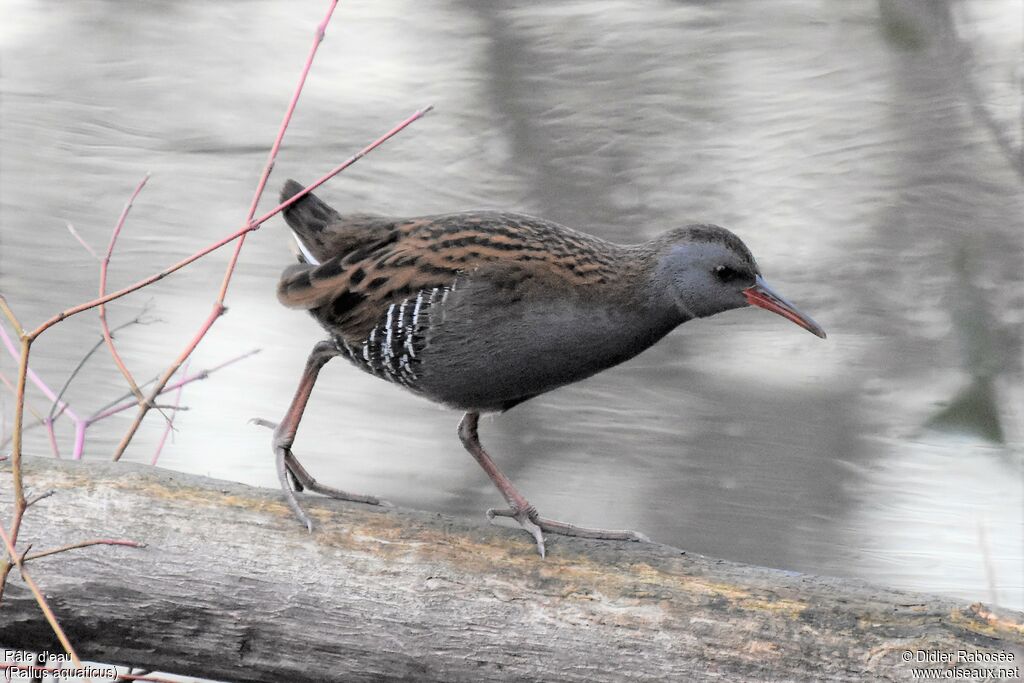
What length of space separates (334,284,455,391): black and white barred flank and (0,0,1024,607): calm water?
1.28 meters

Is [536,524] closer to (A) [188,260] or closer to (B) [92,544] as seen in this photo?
(B) [92,544]

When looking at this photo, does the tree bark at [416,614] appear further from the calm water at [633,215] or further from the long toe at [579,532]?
the calm water at [633,215]

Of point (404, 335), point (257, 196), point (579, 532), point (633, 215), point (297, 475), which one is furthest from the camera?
point (633, 215)

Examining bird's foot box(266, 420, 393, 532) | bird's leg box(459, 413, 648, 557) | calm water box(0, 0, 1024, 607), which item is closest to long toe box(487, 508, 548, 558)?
bird's leg box(459, 413, 648, 557)

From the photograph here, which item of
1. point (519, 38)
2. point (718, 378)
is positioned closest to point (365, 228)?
point (718, 378)

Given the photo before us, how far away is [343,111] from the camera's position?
5.13 meters

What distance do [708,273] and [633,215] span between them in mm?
2315

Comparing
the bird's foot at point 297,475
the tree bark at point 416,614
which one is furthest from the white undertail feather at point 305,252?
the tree bark at point 416,614

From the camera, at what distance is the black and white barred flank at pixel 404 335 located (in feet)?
7.50

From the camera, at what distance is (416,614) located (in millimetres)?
2137

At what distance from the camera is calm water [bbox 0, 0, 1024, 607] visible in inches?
150

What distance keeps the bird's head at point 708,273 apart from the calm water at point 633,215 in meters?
1.45

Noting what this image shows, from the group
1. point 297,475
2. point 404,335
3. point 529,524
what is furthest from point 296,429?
point 529,524

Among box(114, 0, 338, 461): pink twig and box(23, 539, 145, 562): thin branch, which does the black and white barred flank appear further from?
box(23, 539, 145, 562): thin branch
